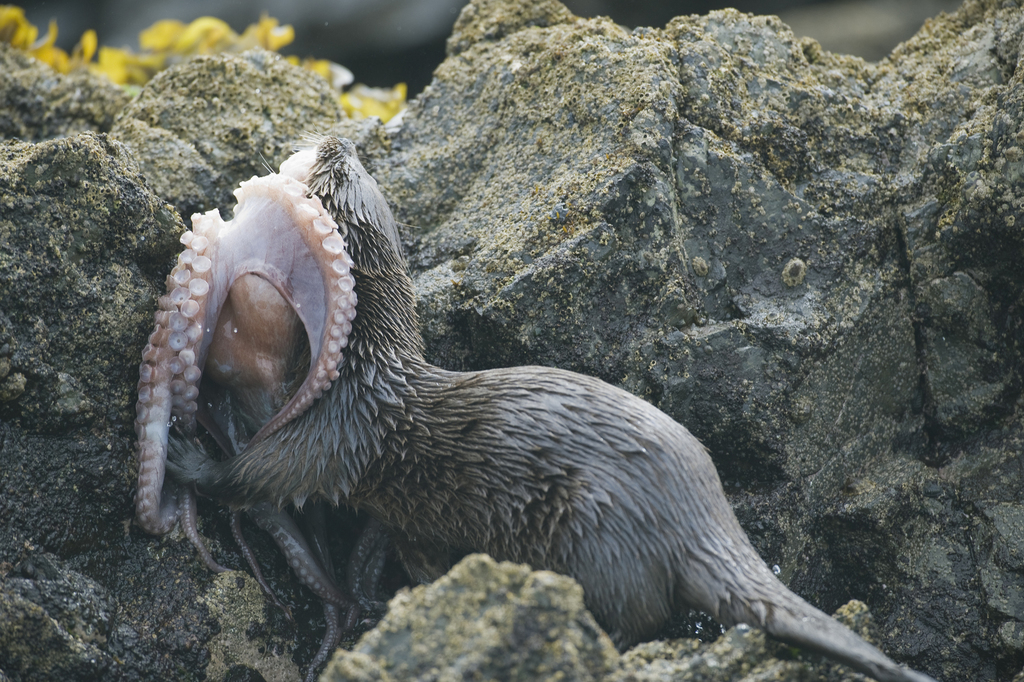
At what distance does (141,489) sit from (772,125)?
2.61 metres

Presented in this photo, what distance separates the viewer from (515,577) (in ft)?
5.90

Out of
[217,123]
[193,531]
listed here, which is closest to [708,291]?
[193,531]

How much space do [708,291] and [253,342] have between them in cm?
166

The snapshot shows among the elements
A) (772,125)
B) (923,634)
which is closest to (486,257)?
(772,125)

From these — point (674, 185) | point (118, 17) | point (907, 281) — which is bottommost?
point (907, 281)

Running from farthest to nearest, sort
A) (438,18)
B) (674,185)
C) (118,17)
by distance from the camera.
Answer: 1. (118,17)
2. (438,18)
3. (674,185)

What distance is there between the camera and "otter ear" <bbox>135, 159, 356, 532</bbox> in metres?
2.63

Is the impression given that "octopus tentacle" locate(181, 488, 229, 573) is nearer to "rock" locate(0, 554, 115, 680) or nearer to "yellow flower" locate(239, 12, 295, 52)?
"rock" locate(0, 554, 115, 680)

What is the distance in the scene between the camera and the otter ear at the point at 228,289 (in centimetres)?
263

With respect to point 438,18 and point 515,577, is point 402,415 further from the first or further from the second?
point 438,18

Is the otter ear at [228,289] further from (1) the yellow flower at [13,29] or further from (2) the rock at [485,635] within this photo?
(1) the yellow flower at [13,29]

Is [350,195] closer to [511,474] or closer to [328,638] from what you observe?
[511,474]

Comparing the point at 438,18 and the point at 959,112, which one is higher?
the point at 438,18

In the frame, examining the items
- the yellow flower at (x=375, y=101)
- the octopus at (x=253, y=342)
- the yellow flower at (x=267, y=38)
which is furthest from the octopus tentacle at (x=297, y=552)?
the yellow flower at (x=267, y=38)
